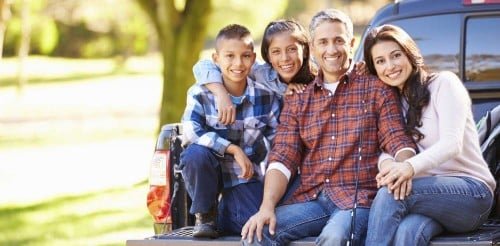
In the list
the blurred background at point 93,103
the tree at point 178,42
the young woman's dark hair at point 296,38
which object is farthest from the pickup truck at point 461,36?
the tree at point 178,42

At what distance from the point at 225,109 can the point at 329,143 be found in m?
0.54

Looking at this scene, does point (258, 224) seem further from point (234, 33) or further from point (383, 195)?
point (234, 33)

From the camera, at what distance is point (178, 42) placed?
46.7 feet

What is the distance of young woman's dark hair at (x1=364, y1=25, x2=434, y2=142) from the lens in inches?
189

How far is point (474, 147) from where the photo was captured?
4.77m

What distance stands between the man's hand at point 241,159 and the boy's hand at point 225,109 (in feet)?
0.43

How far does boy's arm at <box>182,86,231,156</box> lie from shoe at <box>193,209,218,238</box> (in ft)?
0.99

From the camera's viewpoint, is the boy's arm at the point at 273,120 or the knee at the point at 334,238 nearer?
the knee at the point at 334,238

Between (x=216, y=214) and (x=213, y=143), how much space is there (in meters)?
0.33

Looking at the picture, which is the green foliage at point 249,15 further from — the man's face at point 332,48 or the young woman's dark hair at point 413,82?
the young woman's dark hair at point 413,82

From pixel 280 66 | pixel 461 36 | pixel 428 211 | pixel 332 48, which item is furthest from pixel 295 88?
pixel 461 36

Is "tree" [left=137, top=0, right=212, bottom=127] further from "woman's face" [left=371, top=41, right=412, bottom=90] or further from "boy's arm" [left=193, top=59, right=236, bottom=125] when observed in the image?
"woman's face" [left=371, top=41, right=412, bottom=90]

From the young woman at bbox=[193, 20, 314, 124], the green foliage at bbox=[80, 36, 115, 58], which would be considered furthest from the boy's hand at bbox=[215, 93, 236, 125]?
the green foliage at bbox=[80, 36, 115, 58]

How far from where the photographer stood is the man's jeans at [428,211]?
451cm
